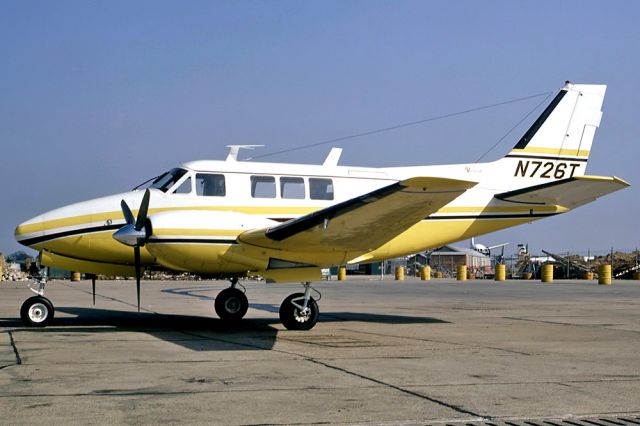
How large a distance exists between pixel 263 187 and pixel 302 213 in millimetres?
1059

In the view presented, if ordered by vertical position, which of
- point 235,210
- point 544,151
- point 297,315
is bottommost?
point 297,315

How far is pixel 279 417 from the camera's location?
7.45 metres

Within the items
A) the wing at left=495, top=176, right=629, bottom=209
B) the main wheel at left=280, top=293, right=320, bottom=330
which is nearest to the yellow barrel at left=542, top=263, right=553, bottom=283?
the wing at left=495, top=176, right=629, bottom=209

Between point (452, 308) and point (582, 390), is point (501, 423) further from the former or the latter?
point (452, 308)

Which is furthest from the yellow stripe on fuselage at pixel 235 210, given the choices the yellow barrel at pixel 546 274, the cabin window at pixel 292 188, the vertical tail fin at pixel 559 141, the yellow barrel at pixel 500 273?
the yellow barrel at pixel 500 273

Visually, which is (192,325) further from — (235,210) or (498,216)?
(498,216)

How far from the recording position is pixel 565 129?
19.8m

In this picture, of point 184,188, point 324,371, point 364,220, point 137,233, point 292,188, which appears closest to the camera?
point 324,371

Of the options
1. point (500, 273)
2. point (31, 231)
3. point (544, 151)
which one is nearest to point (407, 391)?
point (31, 231)

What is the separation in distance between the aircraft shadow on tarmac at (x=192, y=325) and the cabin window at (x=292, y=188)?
3006 mm

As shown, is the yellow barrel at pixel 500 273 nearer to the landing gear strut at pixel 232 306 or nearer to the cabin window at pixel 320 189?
the cabin window at pixel 320 189

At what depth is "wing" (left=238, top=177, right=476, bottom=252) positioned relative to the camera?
1360 centimetres

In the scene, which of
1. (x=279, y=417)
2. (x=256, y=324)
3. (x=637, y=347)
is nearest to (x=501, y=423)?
(x=279, y=417)

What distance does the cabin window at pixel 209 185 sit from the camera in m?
17.0
